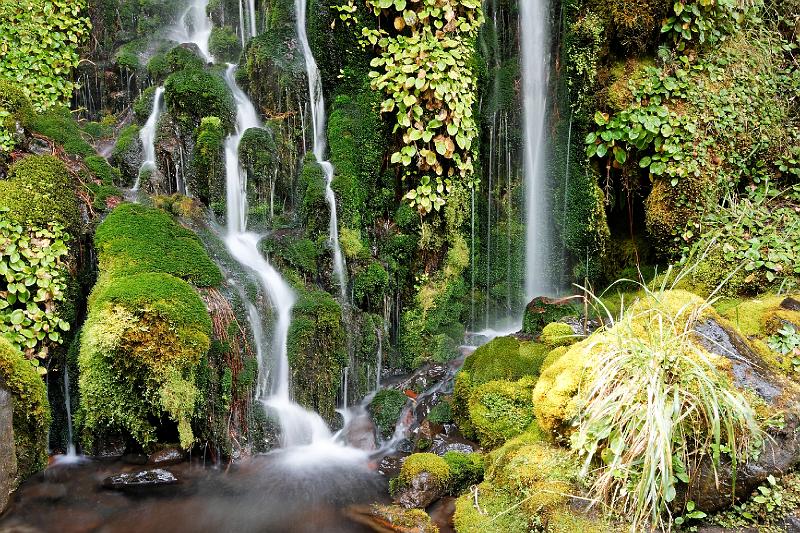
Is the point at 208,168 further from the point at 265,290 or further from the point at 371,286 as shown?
the point at 371,286

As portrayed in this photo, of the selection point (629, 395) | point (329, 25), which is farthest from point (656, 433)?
point (329, 25)

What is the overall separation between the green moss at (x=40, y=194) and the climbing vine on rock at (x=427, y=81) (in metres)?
4.46

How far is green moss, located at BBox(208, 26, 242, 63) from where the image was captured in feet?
36.4

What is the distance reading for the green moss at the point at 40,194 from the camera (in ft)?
20.5

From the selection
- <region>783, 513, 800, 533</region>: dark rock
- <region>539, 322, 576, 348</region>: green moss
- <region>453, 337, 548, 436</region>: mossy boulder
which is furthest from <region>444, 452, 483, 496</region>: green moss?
<region>783, 513, 800, 533</region>: dark rock

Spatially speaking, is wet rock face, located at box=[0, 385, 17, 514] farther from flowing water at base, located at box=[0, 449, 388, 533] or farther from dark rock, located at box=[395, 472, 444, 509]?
dark rock, located at box=[395, 472, 444, 509]

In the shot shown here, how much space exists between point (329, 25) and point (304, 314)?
4962 mm

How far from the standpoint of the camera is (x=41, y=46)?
9.27m

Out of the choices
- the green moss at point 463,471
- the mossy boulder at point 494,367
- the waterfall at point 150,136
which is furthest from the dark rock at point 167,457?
the waterfall at point 150,136

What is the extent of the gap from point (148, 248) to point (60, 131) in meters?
2.84

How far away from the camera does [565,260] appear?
9484 millimetres

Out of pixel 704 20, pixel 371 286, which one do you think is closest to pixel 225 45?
pixel 371 286

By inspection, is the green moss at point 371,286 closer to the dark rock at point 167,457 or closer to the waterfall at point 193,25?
the dark rock at point 167,457

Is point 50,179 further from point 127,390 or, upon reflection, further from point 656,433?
point 656,433
